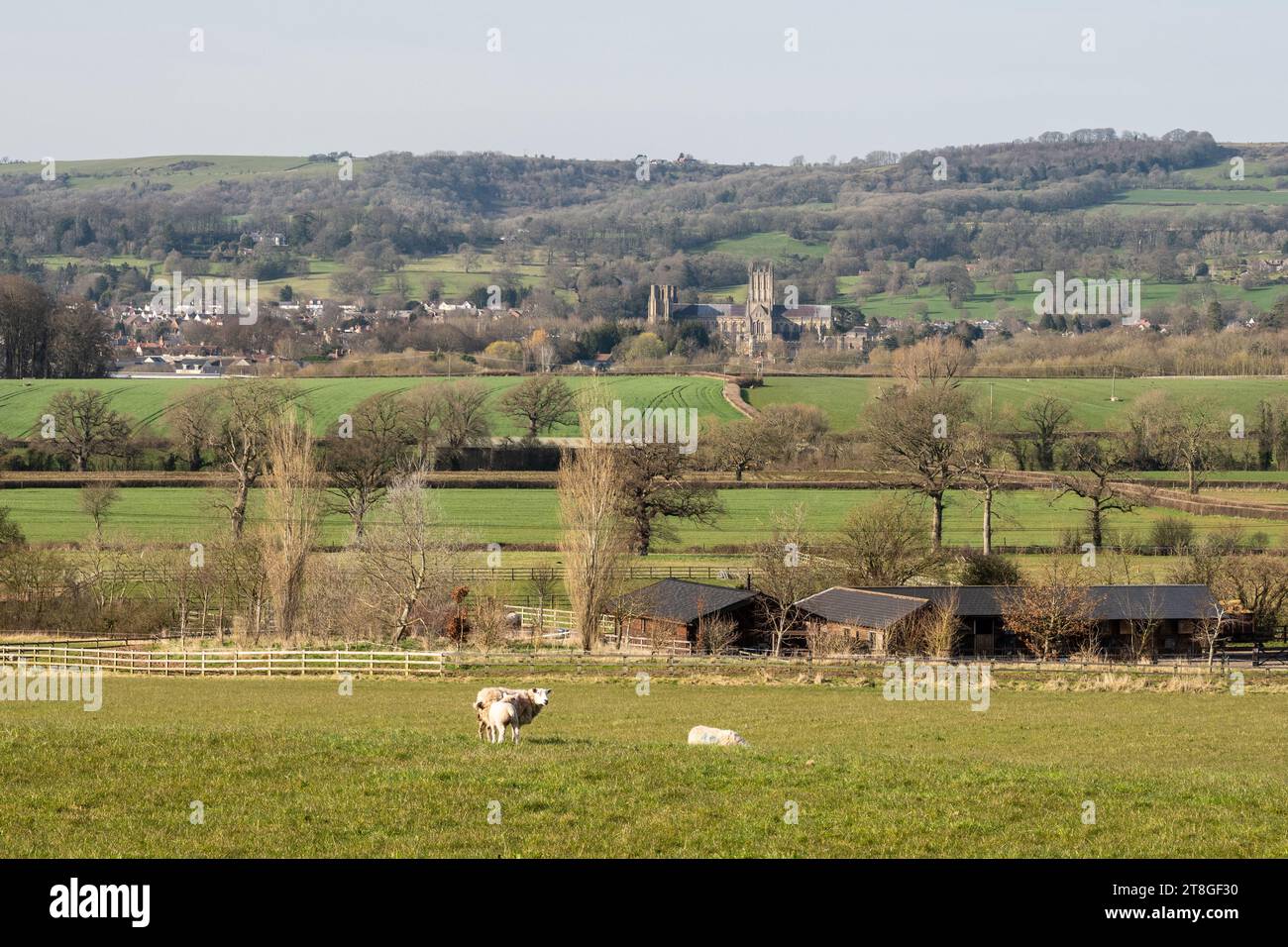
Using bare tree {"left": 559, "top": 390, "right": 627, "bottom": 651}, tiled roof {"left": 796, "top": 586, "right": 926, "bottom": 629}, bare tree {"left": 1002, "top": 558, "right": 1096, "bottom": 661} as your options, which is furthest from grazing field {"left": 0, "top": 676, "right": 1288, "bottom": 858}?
bare tree {"left": 559, "top": 390, "right": 627, "bottom": 651}

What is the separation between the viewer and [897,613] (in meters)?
48.0

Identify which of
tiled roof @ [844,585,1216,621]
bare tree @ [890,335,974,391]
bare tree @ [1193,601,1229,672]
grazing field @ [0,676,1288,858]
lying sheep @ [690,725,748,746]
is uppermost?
bare tree @ [890,335,974,391]

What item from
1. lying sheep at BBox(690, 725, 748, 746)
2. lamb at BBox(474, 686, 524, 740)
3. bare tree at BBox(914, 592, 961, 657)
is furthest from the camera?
bare tree at BBox(914, 592, 961, 657)

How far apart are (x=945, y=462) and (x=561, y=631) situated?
2762cm

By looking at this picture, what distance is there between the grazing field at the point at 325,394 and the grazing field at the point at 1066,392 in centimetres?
607

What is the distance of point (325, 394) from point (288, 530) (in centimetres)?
7105

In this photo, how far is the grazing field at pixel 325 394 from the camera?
103 m

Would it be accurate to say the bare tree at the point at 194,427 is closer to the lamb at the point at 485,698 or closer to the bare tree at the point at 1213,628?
the bare tree at the point at 1213,628

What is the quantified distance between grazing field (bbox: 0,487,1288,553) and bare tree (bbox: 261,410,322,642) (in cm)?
1617

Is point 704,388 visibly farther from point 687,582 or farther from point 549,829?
point 549,829

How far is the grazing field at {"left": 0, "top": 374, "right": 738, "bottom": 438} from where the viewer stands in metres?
103

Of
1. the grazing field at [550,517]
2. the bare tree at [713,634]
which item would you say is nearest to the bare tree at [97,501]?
the grazing field at [550,517]

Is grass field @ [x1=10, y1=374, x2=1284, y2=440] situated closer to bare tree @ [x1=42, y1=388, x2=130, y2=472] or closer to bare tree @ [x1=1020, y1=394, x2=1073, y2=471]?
bare tree @ [x1=1020, y1=394, x2=1073, y2=471]
